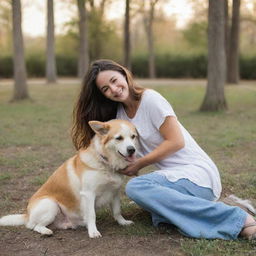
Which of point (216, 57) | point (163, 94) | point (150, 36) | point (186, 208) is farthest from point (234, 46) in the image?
point (186, 208)

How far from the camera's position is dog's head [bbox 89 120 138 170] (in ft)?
10.9

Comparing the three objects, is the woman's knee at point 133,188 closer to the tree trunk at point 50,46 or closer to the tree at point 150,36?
the tree trunk at point 50,46

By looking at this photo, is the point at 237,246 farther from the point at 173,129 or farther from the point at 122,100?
the point at 122,100

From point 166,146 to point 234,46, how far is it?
57.3 ft

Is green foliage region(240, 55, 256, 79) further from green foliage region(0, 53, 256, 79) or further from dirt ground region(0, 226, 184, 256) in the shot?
dirt ground region(0, 226, 184, 256)

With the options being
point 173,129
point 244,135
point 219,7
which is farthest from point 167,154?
point 219,7

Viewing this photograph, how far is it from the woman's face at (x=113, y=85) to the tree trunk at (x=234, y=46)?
16.4 metres

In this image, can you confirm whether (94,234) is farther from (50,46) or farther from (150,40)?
(150,40)

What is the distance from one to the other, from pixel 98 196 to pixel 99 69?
1.09 metres

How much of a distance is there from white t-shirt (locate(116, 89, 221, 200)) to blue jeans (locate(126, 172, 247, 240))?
0.10 m

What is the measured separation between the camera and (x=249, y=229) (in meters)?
3.10

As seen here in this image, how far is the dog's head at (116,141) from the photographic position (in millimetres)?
3318

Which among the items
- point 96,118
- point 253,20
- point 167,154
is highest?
point 253,20

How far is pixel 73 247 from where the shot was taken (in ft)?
10.6
